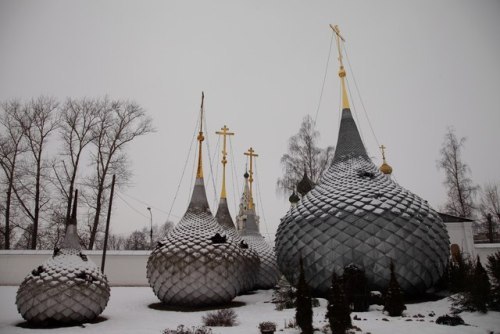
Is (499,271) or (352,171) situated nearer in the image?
(499,271)

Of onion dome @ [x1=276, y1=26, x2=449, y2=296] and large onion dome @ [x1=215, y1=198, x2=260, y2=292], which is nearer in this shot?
onion dome @ [x1=276, y1=26, x2=449, y2=296]

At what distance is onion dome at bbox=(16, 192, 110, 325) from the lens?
783cm

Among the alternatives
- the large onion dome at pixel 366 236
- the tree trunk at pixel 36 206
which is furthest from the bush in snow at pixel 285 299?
the tree trunk at pixel 36 206

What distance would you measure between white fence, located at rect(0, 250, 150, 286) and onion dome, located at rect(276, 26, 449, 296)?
11669 millimetres

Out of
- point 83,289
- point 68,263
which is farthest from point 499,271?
point 68,263

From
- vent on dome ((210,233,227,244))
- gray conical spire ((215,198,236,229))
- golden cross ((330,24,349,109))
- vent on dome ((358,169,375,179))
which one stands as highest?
golden cross ((330,24,349,109))

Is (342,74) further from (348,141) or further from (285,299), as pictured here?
(285,299)

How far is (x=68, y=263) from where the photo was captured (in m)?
8.62

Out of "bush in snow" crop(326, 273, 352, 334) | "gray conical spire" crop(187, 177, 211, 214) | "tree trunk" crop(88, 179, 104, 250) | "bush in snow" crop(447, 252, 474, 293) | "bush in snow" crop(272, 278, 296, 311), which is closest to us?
"bush in snow" crop(326, 273, 352, 334)

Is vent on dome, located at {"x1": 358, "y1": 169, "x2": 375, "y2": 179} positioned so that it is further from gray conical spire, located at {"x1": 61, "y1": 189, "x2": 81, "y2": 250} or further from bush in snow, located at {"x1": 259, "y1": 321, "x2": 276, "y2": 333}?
gray conical spire, located at {"x1": 61, "y1": 189, "x2": 81, "y2": 250}

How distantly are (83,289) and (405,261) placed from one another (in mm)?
8304

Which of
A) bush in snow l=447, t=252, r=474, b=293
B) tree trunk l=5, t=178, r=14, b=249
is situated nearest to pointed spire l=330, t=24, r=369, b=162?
bush in snow l=447, t=252, r=474, b=293

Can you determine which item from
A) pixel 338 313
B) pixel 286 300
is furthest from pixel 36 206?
pixel 338 313

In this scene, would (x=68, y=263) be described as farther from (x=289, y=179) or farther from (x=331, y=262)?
(x=289, y=179)
